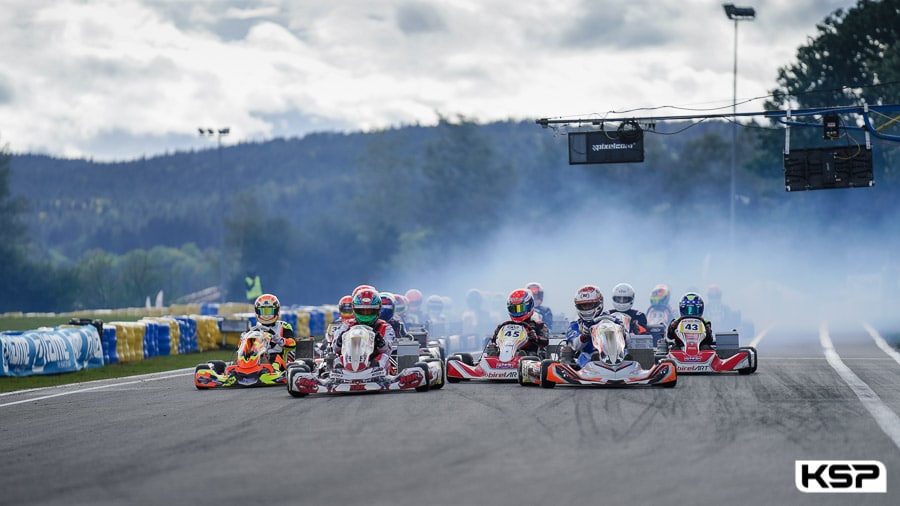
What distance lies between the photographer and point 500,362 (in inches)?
835

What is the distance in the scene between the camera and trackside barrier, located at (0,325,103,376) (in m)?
26.9

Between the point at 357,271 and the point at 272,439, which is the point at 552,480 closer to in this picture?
the point at 272,439

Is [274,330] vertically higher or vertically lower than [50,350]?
higher

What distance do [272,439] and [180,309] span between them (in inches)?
2191

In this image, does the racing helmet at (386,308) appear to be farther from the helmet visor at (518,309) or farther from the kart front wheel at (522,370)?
the kart front wheel at (522,370)

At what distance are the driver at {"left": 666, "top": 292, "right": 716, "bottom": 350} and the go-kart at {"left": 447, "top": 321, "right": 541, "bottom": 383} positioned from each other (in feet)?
10.9

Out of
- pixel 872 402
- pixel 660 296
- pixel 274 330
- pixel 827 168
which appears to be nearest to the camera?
pixel 872 402

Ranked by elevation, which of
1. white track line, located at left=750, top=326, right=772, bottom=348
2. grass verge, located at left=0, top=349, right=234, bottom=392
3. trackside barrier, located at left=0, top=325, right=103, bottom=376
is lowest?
white track line, located at left=750, top=326, right=772, bottom=348

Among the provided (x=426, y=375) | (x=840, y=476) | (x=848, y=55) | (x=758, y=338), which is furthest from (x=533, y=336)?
(x=848, y=55)

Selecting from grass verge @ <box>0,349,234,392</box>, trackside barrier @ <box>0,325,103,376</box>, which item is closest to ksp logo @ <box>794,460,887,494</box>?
grass verge @ <box>0,349,234,392</box>

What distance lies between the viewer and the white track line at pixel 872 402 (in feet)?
43.2

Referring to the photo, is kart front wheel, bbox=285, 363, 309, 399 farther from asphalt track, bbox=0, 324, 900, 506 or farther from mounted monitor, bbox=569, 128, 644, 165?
mounted monitor, bbox=569, 128, 644, 165

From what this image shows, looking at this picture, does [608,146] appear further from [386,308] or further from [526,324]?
[526,324]

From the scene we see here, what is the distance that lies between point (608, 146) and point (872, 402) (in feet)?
57.8
